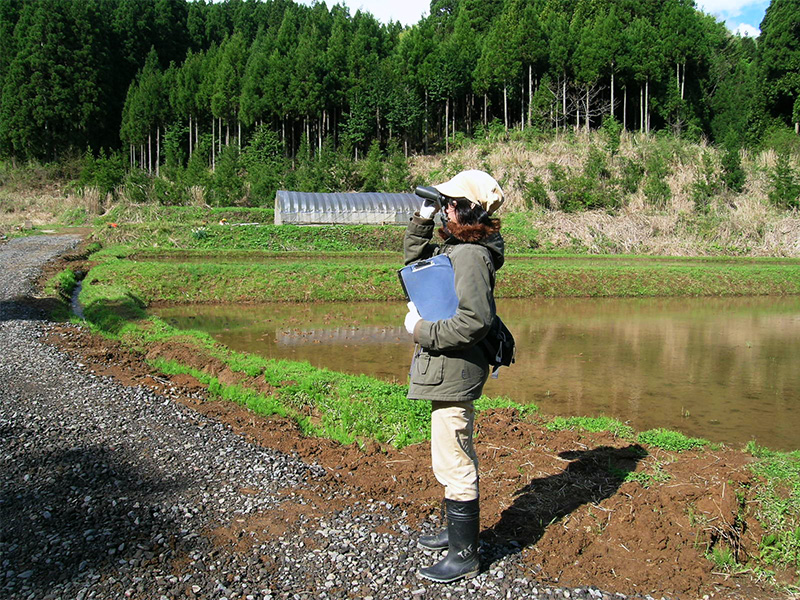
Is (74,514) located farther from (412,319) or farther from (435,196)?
(435,196)

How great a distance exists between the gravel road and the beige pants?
449 mm

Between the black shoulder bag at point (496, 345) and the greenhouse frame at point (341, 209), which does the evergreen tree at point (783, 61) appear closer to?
the greenhouse frame at point (341, 209)

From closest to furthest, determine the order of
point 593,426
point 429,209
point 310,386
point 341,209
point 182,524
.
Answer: point 429,209 → point 182,524 → point 593,426 → point 310,386 → point 341,209

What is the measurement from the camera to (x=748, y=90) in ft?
151

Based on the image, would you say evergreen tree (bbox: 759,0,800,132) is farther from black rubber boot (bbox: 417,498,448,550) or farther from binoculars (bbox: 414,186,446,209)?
black rubber boot (bbox: 417,498,448,550)

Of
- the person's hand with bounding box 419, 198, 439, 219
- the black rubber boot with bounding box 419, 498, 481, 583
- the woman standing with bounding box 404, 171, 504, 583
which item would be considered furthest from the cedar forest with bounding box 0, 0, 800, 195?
the black rubber boot with bounding box 419, 498, 481, 583

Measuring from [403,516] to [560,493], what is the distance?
42.7 inches

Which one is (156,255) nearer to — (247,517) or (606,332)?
(606,332)

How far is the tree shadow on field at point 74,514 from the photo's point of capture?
10.2 ft

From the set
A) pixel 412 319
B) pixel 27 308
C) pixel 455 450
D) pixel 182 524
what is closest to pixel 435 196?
pixel 412 319

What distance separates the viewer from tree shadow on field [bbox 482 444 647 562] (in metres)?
3.63

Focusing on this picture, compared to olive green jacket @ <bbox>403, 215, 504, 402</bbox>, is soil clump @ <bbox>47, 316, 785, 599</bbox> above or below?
below

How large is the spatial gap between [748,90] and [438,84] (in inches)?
885

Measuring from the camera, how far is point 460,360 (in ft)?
10.3
